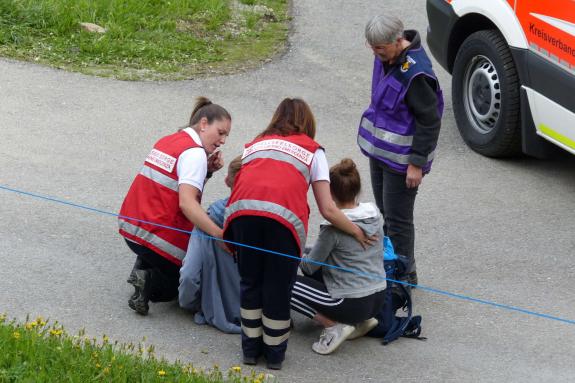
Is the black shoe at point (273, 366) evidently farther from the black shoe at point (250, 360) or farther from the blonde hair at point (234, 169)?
the blonde hair at point (234, 169)

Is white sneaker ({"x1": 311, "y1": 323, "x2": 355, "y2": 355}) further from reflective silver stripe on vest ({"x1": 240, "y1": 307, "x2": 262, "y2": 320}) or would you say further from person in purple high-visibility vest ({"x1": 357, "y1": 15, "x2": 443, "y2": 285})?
person in purple high-visibility vest ({"x1": 357, "y1": 15, "x2": 443, "y2": 285})

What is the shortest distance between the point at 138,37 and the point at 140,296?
195 inches

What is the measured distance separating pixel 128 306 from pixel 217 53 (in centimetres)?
476

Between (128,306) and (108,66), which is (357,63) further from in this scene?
(128,306)

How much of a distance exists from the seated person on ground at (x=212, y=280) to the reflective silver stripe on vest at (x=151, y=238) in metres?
0.11

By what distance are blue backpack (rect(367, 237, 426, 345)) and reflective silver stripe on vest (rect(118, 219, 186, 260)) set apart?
3.90 feet

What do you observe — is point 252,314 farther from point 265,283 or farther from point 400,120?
point 400,120

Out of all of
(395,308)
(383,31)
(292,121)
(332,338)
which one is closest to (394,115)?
(383,31)

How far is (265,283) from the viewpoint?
5.50 metres

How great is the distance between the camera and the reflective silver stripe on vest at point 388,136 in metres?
6.29

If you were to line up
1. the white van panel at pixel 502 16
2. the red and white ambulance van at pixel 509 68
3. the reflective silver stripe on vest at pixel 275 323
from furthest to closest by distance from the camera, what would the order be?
the white van panel at pixel 502 16 → the red and white ambulance van at pixel 509 68 → the reflective silver stripe on vest at pixel 275 323

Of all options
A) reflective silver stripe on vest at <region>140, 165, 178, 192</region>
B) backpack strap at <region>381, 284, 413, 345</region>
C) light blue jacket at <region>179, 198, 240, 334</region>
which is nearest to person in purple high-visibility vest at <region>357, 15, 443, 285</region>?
backpack strap at <region>381, 284, 413, 345</region>

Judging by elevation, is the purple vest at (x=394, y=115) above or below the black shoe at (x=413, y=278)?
above

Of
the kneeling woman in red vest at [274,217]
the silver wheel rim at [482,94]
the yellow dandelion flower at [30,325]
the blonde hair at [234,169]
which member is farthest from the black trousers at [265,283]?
the silver wheel rim at [482,94]
